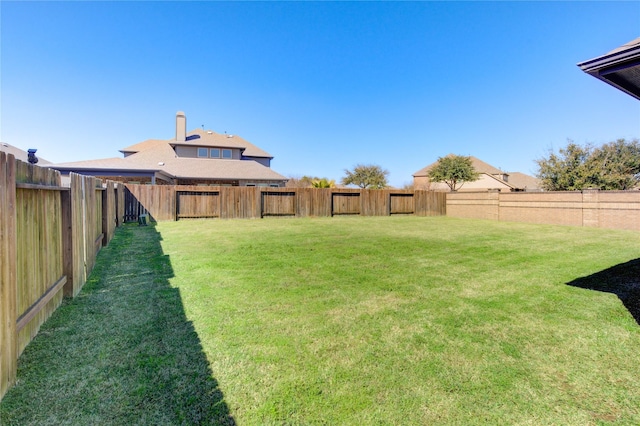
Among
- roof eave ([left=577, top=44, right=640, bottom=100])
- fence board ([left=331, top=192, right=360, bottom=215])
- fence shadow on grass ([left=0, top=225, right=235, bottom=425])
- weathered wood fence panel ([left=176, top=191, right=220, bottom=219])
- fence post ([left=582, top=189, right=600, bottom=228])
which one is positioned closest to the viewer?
fence shadow on grass ([left=0, top=225, right=235, bottom=425])

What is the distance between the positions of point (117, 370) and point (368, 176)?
112 ft

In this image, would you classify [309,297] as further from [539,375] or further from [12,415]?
[12,415]

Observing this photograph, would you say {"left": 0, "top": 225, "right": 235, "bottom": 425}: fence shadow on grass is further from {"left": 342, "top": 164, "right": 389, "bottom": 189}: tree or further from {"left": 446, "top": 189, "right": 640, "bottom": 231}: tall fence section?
{"left": 342, "top": 164, "right": 389, "bottom": 189}: tree

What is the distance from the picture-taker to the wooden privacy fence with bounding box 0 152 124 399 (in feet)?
6.37

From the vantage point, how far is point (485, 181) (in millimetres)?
37562

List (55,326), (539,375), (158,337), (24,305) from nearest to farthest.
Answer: (539,375) → (24,305) → (158,337) → (55,326)

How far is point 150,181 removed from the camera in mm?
19047

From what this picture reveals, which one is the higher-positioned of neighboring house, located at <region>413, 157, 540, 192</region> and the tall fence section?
neighboring house, located at <region>413, 157, 540, 192</region>

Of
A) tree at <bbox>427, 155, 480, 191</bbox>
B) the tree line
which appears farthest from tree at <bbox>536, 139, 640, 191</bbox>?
tree at <bbox>427, 155, 480, 191</bbox>

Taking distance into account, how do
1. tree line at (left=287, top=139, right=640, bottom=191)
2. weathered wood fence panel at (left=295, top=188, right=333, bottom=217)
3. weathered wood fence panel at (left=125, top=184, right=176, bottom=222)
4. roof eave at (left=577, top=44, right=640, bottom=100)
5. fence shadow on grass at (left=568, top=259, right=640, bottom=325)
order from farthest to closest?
tree line at (left=287, top=139, right=640, bottom=191) → weathered wood fence panel at (left=295, top=188, right=333, bottom=217) → weathered wood fence panel at (left=125, top=184, right=176, bottom=222) → fence shadow on grass at (left=568, top=259, right=640, bottom=325) → roof eave at (left=577, top=44, right=640, bottom=100)

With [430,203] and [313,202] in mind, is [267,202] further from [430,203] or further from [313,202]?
[430,203]

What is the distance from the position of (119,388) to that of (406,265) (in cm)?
468

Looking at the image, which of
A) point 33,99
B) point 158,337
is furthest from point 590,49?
point 33,99

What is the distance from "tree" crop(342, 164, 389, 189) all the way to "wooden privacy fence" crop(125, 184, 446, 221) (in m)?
15.2
